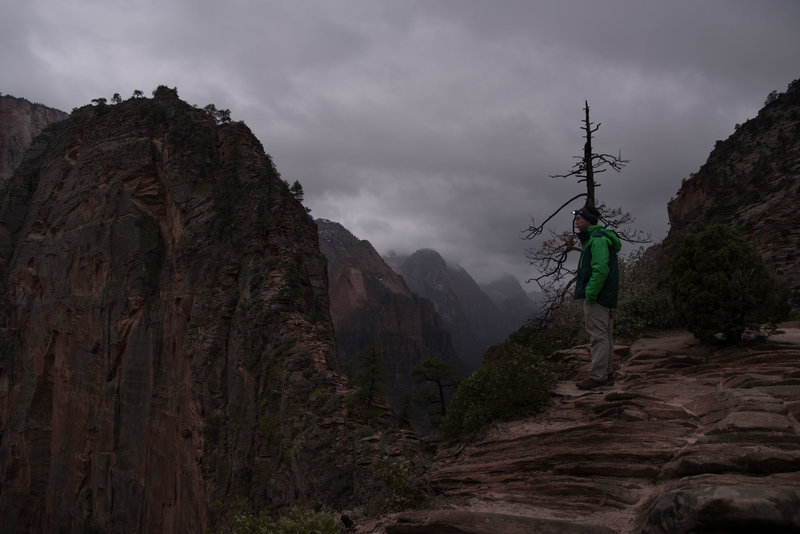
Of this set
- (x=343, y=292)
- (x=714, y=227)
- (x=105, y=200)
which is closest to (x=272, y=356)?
(x=714, y=227)

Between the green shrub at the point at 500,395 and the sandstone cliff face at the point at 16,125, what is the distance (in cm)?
11694

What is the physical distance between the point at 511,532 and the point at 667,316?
33.2 feet

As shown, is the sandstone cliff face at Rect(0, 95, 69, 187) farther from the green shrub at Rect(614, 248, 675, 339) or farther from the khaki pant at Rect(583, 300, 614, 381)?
the khaki pant at Rect(583, 300, 614, 381)

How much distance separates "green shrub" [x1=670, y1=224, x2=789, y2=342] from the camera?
27.0 ft

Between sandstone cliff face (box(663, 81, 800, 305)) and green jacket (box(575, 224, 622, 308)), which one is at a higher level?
sandstone cliff face (box(663, 81, 800, 305))

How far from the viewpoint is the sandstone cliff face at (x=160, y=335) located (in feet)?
57.6

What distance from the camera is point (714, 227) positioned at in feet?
29.0

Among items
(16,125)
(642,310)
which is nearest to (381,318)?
(16,125)

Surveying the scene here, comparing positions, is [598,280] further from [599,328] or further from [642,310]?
[642,310]

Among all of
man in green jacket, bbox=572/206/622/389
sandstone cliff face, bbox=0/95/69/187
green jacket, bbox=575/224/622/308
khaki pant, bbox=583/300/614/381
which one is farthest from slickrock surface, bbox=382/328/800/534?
sandstone cliff face, bbox=0/95/69/187

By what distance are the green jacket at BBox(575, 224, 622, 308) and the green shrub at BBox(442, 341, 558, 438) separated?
163 cm

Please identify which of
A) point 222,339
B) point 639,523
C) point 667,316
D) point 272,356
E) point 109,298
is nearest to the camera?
point 639,523

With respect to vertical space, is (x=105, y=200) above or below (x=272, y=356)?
above

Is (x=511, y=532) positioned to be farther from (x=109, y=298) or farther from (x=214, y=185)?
(x=109, y=298)
